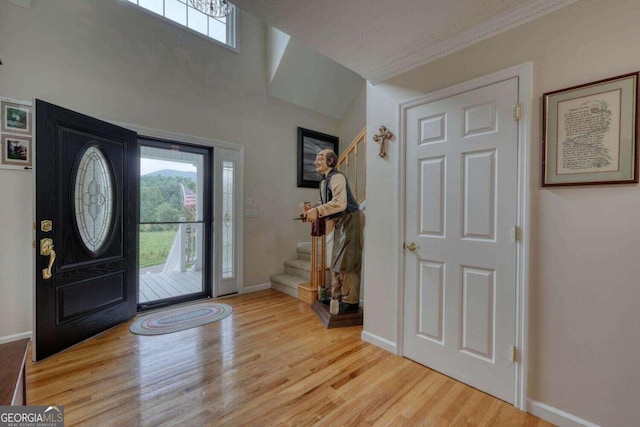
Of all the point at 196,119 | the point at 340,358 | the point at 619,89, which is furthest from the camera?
the point at 196,119

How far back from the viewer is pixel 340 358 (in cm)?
224

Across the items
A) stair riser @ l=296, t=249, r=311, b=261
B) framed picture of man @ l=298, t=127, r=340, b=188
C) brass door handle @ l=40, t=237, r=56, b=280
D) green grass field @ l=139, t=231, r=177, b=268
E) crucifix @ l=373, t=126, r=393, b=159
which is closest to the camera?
brass door handle @ l=40, t=237, r=56, b=280

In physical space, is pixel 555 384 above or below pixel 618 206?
below

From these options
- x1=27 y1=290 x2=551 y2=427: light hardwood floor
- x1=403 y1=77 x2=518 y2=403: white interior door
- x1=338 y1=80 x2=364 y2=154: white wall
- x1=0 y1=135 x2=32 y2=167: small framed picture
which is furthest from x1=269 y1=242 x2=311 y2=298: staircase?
x1=0 y1=135 x2=32 y2=167: small framed picture

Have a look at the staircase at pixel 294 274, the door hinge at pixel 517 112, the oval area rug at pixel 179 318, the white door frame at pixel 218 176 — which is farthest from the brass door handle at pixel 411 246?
the white door frame at pixel 218 176

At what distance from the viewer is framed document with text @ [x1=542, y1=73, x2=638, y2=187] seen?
1.35m

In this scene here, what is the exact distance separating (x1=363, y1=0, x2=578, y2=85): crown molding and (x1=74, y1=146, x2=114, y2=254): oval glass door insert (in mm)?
2601

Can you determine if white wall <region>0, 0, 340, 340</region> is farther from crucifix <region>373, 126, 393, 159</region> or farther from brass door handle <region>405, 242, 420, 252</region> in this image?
brass door handle <region>405, 242, 420, 252</region>

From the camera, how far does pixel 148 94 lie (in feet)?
10.4

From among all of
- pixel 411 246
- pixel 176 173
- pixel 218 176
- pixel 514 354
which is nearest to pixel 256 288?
pixel 218 176

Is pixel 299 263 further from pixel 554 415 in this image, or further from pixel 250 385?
pixel 554 415

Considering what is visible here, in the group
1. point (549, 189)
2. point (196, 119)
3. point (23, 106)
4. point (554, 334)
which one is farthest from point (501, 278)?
point (23, 106)

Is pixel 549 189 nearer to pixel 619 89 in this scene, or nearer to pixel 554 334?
pixel 619 89

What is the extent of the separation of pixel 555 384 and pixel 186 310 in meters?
3.30
